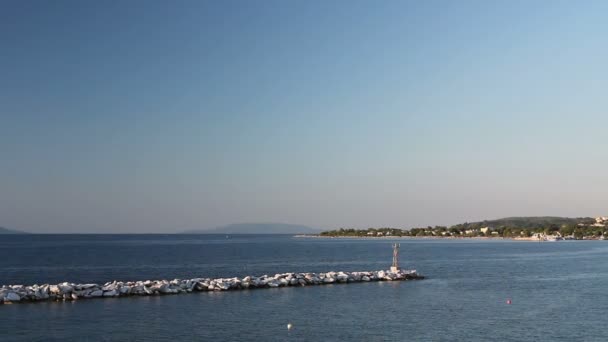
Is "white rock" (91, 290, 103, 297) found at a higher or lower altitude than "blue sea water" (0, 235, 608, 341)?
higher

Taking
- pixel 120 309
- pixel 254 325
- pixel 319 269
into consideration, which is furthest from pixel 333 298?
pixel 319 269

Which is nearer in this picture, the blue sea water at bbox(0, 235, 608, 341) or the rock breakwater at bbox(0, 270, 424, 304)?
the blue sea water at bbox(0, 235, 608, 341)

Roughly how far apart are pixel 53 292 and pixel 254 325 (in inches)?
A: 621

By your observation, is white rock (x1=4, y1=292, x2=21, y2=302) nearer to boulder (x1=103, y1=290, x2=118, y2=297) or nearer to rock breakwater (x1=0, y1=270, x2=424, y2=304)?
rock breakwater (x1=0, y1=270, x2=424, y2=304)

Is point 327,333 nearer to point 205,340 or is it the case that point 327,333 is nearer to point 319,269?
point 205,340

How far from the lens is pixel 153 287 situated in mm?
40344

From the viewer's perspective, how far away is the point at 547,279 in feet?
176

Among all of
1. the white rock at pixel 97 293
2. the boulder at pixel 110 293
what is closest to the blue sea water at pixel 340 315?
the boulder at pixel 110 293

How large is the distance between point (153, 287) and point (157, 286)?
0.29 metres

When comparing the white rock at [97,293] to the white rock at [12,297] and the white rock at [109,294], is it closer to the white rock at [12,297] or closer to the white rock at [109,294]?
the white rock at [109,294]

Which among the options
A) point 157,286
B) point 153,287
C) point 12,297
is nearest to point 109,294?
point 153,287

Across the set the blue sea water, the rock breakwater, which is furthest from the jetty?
the blue sea water

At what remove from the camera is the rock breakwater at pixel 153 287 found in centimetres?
3694

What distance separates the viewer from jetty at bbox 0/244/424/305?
37.0m
